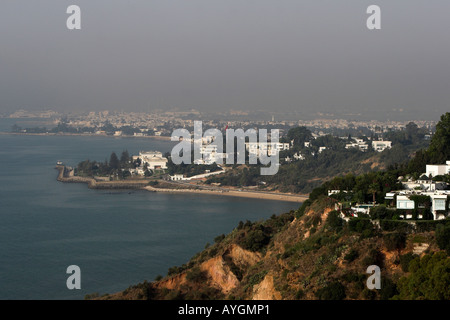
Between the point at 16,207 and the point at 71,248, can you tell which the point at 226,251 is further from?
the point at 16,207

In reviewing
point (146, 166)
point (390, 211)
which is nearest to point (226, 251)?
point (390, 211)

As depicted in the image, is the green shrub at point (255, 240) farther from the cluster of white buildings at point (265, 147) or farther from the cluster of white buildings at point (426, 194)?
the cluster of white buildings at point (265, 147)

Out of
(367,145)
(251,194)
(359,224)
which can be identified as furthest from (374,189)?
(367,145)

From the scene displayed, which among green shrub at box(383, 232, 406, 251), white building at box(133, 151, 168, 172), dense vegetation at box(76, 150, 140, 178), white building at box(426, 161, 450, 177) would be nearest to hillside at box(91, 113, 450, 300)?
green shrub at box(383, 232, 406, 251)

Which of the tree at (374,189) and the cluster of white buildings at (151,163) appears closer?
the tree at (374,189)

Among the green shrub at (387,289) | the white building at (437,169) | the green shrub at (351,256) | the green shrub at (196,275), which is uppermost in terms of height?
the white building at (437,169)

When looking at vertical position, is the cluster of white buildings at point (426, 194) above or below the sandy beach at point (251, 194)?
above

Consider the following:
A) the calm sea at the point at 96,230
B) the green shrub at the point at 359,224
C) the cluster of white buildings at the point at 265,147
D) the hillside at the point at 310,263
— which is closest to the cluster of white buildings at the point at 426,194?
the hillside at the point at 310,263

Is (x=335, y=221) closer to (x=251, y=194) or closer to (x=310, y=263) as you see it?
(x=310, y=263)

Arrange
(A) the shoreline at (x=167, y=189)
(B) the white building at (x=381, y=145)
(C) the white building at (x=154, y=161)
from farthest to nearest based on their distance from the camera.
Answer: (C) the white building at (x=154, y=161) → (B) the white building at (x=381, y=145) → (A) the shoreline at (x=167, y=189)
